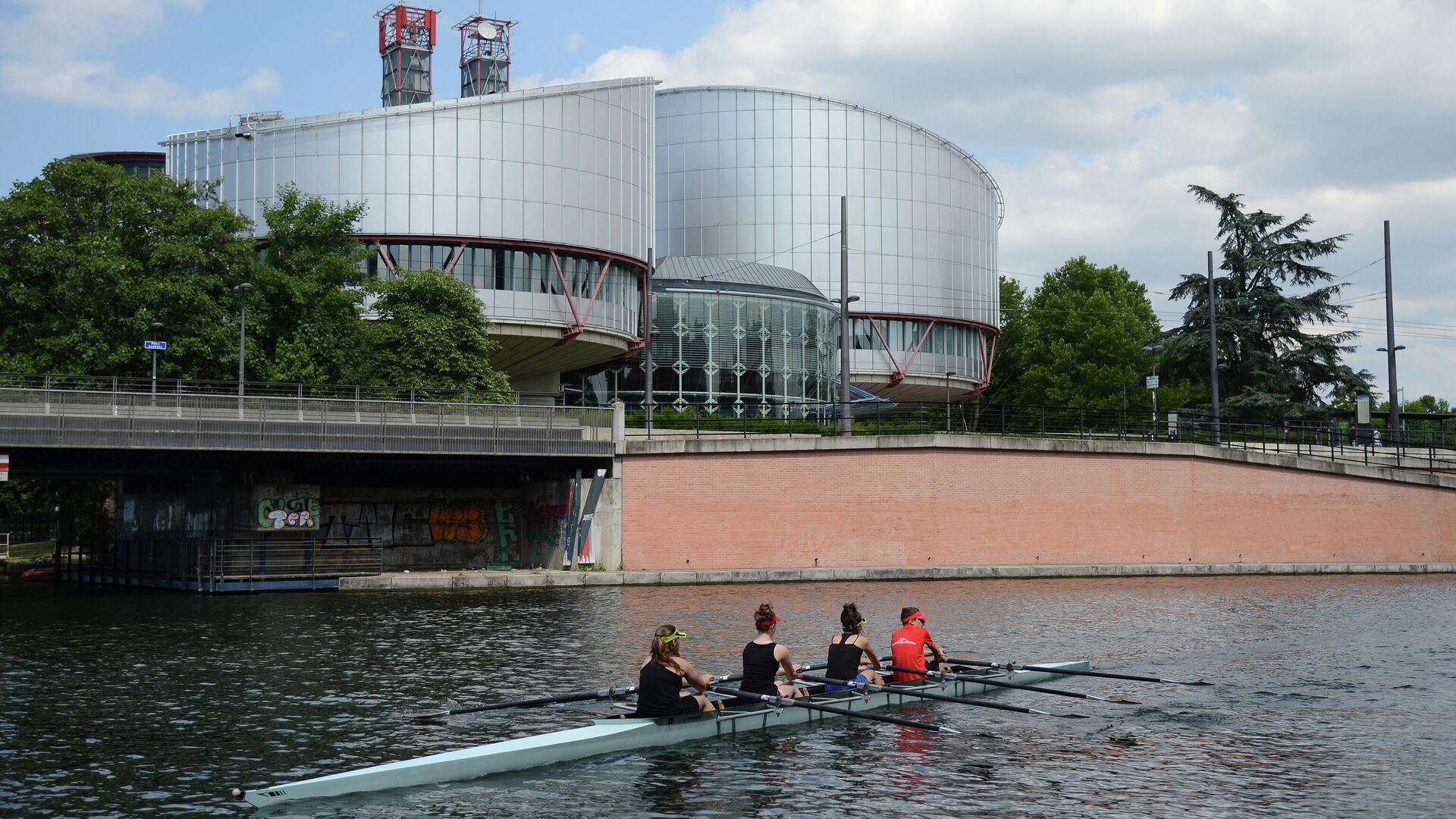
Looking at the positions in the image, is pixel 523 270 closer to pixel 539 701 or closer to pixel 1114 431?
pixel 1114 431

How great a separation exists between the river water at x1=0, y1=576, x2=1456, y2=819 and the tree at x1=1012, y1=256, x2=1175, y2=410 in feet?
154

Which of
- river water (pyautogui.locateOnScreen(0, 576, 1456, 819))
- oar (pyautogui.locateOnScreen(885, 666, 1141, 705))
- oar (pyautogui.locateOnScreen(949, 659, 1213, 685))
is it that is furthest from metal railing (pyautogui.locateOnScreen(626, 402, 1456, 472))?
oar (pyautogui.locateOnScreen(885, 666, 1141, 705))

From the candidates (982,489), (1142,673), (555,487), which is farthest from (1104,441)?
(1142,673)

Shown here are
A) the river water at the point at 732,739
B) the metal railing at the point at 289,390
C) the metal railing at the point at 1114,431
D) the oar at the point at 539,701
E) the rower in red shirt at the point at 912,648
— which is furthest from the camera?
the metal railing at the point at 1114,431

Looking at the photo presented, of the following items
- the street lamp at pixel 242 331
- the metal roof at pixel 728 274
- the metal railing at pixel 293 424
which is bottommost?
the metal railing at pixel 293 424

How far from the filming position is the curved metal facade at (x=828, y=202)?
8444cm

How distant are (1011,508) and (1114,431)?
21.3 feet

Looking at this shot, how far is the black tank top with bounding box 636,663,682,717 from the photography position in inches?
629

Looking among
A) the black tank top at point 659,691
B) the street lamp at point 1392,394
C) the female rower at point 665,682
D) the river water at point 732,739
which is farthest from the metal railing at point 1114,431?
the black tank top at point 659,691

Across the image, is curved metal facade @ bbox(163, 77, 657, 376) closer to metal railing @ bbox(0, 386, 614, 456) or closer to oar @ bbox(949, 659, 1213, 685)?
metal railing @ bbox(0, 386, 614, 456)

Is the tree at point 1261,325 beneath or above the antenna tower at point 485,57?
beneath

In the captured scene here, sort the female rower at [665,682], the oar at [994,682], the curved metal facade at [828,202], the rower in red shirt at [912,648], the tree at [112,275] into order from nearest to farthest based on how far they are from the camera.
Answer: the female rower at [665,682] → the oar at [994,682] → the rower in red shirt at [912,648] → the tree at [112,275] → the curved metal facade at [828,202]

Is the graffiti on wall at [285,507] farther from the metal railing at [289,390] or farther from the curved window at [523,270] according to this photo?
the curved window at [523,270]

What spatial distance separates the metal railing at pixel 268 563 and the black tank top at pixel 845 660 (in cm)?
2590
